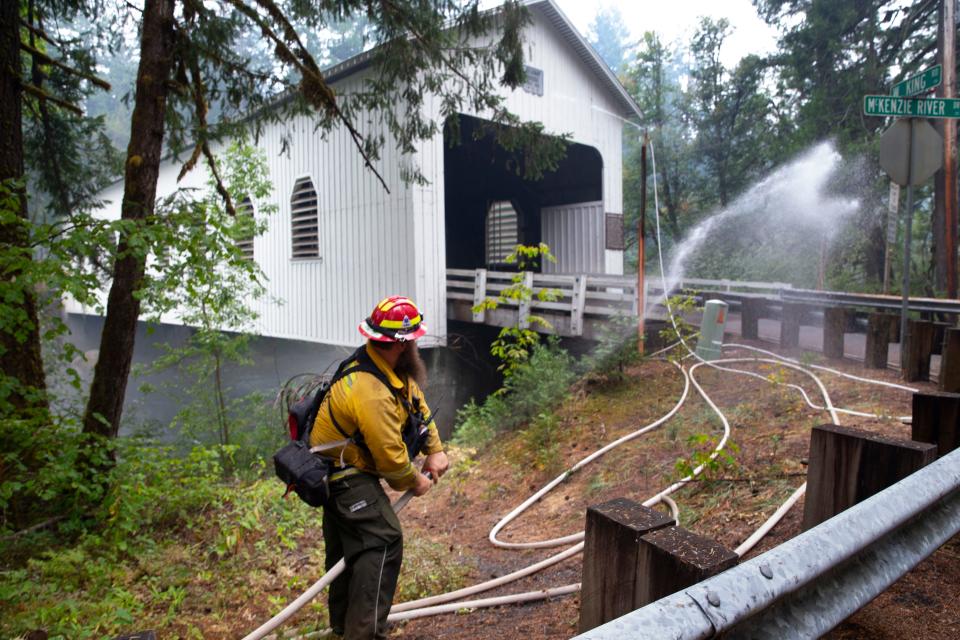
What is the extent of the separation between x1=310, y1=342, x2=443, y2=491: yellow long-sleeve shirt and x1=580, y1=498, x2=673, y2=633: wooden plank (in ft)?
4.85

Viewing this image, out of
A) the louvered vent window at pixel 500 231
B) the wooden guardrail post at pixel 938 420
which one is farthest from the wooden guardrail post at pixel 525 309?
the louvered vent window at pixel 500 231

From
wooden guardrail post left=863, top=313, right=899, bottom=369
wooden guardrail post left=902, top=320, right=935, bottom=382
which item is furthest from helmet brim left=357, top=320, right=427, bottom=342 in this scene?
wooden guardrail post left=863, top=313, right=899, bottom=369

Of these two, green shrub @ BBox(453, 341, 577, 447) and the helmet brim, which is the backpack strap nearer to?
the helmet brim

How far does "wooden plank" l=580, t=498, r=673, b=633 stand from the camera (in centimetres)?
168

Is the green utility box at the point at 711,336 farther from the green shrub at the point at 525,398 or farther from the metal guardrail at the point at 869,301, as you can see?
the green shrub at the point at 525,398

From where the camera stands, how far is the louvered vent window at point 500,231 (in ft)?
65.2

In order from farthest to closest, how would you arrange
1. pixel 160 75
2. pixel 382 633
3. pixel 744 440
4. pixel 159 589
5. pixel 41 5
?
pixel 41 5 → pixel 160 75 → pixel 744 440 → pixel 159 589 → pixel 382 633

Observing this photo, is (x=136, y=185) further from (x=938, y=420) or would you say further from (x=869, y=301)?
(x=869, y=301)

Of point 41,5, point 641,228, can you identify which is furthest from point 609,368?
point 41,5

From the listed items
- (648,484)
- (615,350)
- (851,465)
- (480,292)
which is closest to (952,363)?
(648,484)

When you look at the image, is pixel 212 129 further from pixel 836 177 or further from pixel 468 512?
pixel 836 177

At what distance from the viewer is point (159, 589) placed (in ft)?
14.7

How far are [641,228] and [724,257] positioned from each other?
17.8m

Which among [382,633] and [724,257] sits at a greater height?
[724,257]
